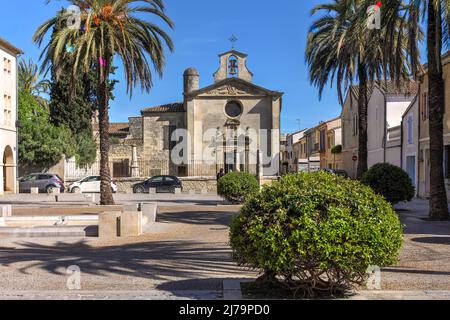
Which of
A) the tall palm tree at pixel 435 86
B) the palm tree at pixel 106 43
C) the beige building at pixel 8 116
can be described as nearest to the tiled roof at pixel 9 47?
the beige building at pixel 8 116

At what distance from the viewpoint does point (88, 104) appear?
154ft

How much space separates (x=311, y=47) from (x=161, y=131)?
34793 millimetres

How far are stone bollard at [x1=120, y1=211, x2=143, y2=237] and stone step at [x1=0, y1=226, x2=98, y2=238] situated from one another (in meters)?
0.67

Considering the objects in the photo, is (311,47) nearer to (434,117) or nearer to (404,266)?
(434,117)

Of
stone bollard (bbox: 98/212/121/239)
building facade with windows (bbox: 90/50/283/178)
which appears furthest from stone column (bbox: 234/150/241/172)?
stone bollard (bbox: 98/212/121/239)

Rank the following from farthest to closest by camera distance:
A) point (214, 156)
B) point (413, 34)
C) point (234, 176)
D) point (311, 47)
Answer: point (214, 156)
point (311, 47)
point (234, 176)
point (413, 34)

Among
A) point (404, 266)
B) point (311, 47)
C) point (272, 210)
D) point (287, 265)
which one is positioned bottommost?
point (404, 266)

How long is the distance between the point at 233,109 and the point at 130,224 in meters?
45.0

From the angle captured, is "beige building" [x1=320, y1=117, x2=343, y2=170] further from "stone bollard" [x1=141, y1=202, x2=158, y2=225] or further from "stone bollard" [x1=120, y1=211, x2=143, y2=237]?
"stone bollard" [x1=120, y1=211, x2=143, y2=237]

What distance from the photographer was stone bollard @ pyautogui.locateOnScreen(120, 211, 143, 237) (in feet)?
43.5

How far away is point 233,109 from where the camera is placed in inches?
2272

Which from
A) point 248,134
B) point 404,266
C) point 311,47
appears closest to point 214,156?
point 248,134

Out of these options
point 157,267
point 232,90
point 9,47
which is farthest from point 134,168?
point 157,267

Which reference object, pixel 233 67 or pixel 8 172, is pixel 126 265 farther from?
pixel 233 67
